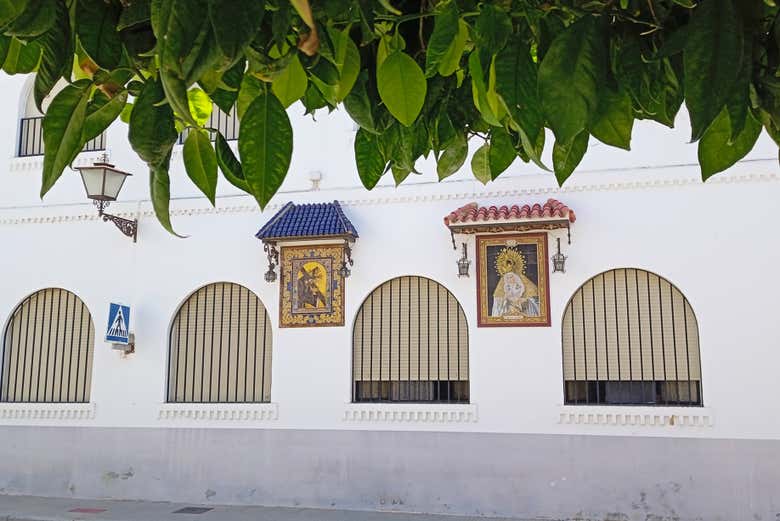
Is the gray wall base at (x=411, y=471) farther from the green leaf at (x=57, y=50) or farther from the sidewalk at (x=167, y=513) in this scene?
the green leaf at (x=57, y=50)

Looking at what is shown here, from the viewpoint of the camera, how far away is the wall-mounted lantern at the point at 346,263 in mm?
10129

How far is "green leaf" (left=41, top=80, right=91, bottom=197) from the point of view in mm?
1214

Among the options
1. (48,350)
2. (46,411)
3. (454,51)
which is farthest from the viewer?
(48,350)

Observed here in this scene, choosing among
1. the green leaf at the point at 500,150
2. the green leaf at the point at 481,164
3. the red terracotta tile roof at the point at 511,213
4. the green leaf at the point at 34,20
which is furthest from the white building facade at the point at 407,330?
the green leaf at the point at 34,20

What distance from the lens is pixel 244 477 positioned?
33.8 ft

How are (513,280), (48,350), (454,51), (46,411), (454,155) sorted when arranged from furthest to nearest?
(48,350)
(46,411)
(513,280)
(454,155)
(454,51)

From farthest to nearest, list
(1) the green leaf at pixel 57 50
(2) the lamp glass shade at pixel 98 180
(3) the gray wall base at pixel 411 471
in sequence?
(2) the lamp glass shade at pixel 98 180 → (3) the gray wall base at pixel 411 471 → (1) the green leaf at pixel 57 50

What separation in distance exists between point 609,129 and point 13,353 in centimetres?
1165

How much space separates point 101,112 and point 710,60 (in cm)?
96

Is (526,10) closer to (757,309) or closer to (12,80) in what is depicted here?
(757,309)

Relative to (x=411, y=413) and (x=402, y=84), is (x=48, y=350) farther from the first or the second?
(x=402, y=84)

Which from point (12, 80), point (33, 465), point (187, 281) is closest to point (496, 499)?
point (187, 281)

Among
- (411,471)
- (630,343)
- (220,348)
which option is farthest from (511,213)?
(220,348)

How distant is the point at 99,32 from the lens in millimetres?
1345
